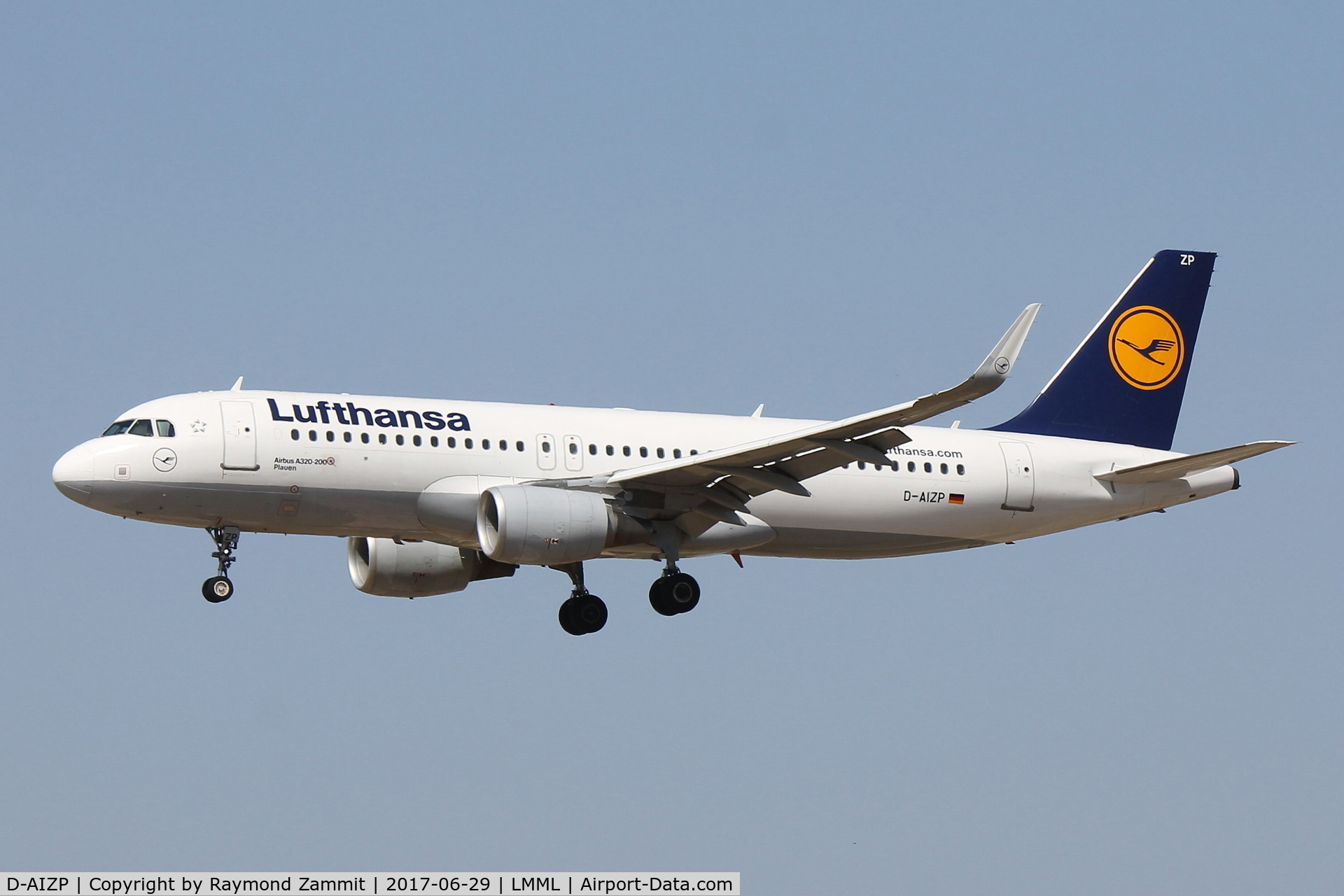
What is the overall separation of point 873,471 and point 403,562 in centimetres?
1012

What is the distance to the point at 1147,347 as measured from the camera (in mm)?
44062

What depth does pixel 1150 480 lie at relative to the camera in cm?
4109

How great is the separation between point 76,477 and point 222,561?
10.2ft

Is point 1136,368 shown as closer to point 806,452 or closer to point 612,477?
point 806,452

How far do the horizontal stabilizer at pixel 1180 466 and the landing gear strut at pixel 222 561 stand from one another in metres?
18.4

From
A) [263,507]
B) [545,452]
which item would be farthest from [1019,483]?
[263,507]

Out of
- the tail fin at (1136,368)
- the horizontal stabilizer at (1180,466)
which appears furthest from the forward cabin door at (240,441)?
the horizontal stabilizer at (1180,466)

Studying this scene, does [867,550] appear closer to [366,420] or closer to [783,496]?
[783,496]

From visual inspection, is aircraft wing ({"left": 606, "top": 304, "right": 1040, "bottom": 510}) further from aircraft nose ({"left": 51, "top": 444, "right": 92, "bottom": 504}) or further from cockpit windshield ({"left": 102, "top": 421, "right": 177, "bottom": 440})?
→ aircraft nose ({"left": 51, "top": 444, "right": 92, "bottom": 504})

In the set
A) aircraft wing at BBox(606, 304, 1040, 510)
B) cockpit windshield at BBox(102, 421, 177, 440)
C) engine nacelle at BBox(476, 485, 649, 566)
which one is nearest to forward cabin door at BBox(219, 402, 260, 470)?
cockpit windshield at BBox(102, 421, 177, 440)

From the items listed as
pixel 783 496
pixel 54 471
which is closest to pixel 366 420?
pixel 54 471

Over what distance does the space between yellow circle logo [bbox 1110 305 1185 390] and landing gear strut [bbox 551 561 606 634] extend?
13.6 metres

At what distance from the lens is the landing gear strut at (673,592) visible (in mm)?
37469

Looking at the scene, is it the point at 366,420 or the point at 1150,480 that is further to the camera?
the point at 1150,480
